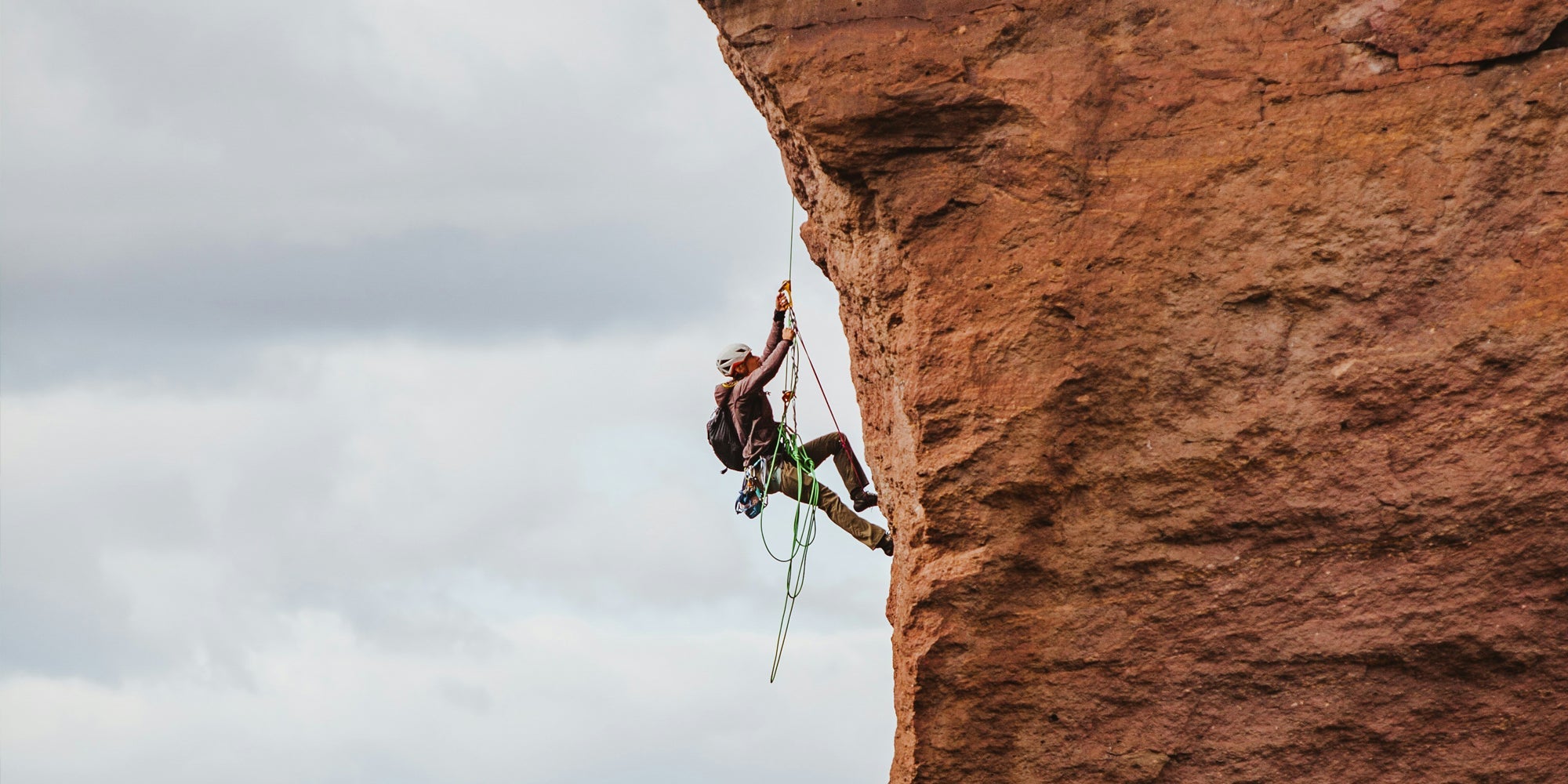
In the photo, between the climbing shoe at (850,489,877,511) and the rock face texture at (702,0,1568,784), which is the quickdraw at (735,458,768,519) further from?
the rock face texture at (702,0,1568,784)

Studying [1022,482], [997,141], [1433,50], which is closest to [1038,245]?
[997,141]

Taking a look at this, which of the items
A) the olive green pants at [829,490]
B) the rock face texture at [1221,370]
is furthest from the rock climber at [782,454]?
the rock face texture at [1221,370]

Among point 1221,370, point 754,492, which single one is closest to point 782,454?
point 754,492

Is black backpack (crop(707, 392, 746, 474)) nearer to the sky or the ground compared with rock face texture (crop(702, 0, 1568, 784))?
nearer to the sky

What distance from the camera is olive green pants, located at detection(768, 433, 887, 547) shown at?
1158cm

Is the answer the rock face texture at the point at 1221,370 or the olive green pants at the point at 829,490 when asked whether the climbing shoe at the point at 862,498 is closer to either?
the olive green pants at the point at 829,490

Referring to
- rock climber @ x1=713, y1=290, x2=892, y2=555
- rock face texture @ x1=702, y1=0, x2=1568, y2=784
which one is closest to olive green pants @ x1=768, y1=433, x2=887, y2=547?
rock climber @ x1=713, y1=290, x2=892, y2=555

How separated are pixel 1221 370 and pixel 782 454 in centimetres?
376

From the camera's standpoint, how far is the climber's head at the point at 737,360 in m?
11.6

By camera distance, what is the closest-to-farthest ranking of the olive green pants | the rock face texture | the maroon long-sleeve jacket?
the rock face texture → the maroon long-sleeve jacket → the olive green pants

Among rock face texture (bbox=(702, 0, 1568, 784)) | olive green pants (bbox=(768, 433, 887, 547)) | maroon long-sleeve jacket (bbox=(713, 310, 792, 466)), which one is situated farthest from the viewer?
olive green pants (bbox=(768, 433, 887, 547))

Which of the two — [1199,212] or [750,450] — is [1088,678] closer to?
[1199,212]

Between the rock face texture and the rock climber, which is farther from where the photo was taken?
the rock climber

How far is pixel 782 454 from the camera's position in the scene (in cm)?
1166
